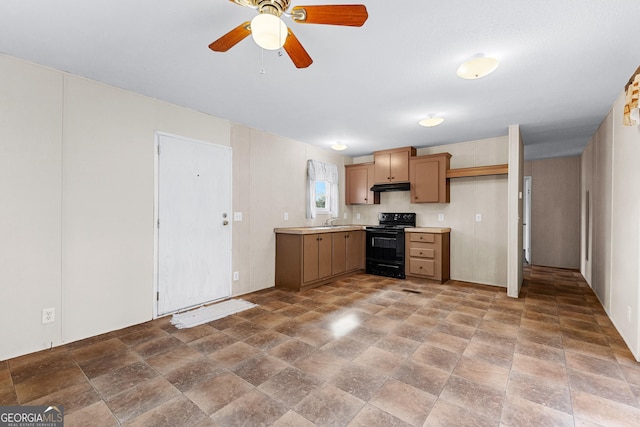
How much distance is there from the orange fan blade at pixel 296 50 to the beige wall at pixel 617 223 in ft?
9.43

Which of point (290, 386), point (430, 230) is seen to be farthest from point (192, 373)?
point (430, 230)

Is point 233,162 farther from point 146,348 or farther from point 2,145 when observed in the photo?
point 146,348

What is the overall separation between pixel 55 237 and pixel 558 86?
188 inches

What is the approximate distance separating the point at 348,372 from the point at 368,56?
7.89 ft

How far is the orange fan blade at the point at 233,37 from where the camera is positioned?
1.60m

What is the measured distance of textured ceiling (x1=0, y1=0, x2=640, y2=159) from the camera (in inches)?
69.3

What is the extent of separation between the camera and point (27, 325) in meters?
2.37

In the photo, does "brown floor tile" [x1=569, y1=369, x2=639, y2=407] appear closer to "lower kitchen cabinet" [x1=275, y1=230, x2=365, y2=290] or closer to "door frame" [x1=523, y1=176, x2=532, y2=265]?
"lower kitchen cabinet" [x1=275, y1=230, x2=365, y2=290]

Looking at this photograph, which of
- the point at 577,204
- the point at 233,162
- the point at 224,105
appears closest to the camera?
the point at 224,105

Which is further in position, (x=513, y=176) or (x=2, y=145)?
(x=513, y=176)

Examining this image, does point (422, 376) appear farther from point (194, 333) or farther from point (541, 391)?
point (194, 333)

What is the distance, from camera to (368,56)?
226 cm

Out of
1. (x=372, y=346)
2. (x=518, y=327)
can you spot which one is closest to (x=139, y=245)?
(x=372, y=346)

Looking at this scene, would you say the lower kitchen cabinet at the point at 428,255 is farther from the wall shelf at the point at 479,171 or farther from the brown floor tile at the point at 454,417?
the brown floor tile at the point at 454,417
